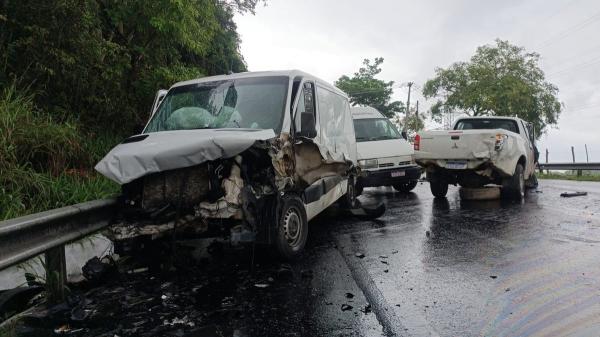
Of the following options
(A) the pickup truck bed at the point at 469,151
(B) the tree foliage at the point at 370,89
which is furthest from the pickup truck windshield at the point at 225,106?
(B) the tree foliage at the point at 370,89

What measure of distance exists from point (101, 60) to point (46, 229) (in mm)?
5419

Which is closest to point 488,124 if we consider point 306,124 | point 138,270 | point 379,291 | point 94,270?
point 306,124

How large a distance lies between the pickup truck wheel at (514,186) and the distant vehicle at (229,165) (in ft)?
17.2

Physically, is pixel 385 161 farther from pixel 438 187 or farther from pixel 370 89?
pixel 370 89

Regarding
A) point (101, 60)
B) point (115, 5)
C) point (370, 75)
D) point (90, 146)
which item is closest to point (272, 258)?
point (90, 146)

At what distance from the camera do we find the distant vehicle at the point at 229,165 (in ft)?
12.5

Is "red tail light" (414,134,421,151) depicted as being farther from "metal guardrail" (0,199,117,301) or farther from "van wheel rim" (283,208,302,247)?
"metal guardrail" (0,199,117,301)

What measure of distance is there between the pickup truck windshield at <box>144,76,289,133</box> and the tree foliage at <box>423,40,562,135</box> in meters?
33.4

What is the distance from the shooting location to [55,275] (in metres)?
3.41

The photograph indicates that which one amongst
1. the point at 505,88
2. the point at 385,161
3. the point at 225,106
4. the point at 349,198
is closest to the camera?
the point at 225,106

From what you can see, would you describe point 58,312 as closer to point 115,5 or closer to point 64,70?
point 64,70

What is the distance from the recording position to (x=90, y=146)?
23.1 ft

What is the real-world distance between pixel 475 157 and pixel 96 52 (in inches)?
288

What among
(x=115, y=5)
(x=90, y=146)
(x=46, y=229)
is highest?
(x=115, y=5)
